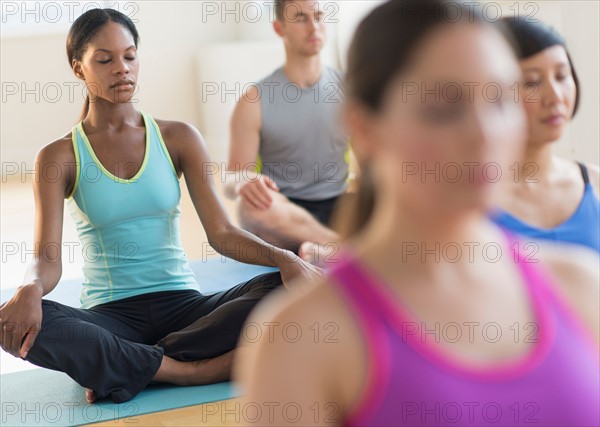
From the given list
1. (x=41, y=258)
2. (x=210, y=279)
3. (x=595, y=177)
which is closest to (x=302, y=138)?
(x=210, y=279)

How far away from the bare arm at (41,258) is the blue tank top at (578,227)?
122cm

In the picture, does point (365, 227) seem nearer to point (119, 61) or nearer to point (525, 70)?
point (525, 70)

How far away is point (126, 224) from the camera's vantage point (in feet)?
8.24

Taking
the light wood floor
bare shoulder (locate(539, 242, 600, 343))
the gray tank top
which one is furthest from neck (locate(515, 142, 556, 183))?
the gray tank top

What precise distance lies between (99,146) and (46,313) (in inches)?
17.3

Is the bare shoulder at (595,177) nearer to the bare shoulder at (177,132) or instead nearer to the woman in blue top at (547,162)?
the woman in blue top at (547,162)

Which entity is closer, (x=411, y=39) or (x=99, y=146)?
(x=411, y=39)

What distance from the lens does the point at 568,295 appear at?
70 centimetres

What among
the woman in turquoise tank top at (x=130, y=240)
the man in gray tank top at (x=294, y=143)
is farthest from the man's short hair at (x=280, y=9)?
the woman in turquoise tank top at (x=130, y=240)

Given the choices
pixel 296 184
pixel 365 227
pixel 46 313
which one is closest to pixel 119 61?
pixel 46 313

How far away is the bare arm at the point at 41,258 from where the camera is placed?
7.36 feet

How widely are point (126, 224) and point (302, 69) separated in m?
1.10

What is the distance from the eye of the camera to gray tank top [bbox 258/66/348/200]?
3393mm

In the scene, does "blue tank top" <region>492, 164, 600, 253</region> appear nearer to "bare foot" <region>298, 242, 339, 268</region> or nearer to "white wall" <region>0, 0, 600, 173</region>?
"bare foot" <region>298, 242, 339, 268</region>
